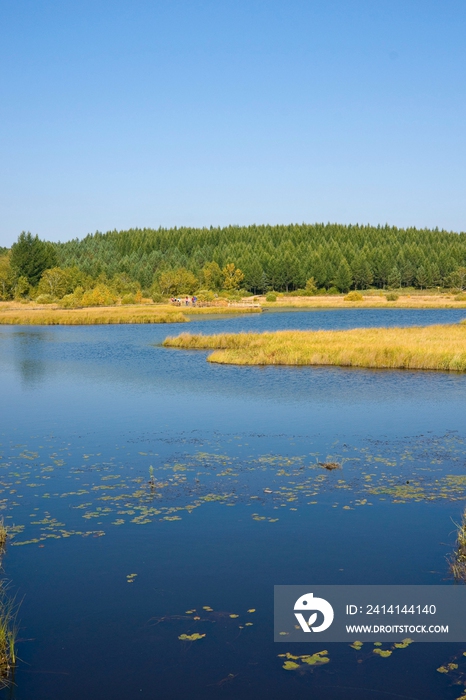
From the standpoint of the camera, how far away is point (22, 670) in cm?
942

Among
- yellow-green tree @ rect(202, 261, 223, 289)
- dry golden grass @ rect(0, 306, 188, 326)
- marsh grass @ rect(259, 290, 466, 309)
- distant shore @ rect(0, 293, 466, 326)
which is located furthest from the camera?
yellow-green tree @ rect(202, 261, 223, 289)

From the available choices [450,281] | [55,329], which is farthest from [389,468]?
[450,281]

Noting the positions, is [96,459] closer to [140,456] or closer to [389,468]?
[140,456]

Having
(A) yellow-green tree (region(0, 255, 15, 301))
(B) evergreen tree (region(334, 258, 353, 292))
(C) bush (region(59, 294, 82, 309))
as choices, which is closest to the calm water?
(C) bush (region(59, 294, 82, 309))

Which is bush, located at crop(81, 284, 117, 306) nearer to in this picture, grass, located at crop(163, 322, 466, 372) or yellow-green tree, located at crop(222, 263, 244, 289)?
yellow-green tree, located at crop(222, 263, 244, 289)

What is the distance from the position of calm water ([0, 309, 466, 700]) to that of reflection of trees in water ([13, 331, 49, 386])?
30.2 ft

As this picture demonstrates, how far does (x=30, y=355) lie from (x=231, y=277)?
127236 mm

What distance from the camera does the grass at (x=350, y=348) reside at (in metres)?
40.3

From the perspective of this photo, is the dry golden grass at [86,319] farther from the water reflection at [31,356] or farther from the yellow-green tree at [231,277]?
the yellow-green tree at [231,277]

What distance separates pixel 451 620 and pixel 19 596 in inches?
273

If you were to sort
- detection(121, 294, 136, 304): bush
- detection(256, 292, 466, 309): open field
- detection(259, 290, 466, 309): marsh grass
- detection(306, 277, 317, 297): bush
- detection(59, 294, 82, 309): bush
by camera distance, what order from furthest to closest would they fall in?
detection(306, 277, 317, 297): bush → detection(121, 294, 136, 304): bush → detection(59, 294, 82, 309): bush → detection(259, 290, 466, 309): marsh grass → detection(256, 292, 466, 309): open field

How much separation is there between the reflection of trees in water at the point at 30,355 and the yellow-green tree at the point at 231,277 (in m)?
102

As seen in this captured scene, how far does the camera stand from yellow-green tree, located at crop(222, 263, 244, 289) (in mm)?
175750

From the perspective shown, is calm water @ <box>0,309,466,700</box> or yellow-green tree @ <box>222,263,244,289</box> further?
yellow-green tree @ <box>222,263,244,289</box>
